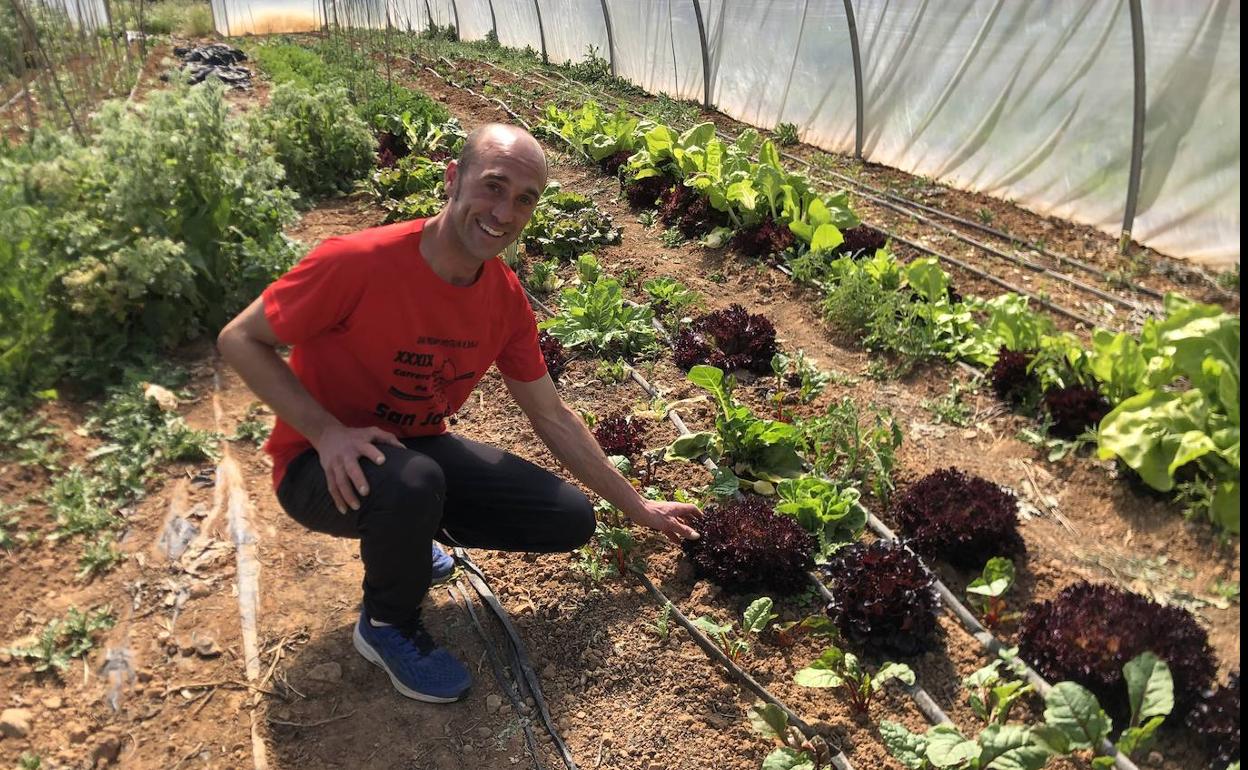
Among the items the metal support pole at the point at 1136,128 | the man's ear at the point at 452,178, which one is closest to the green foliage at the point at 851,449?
the man's ear at the point at 452,178

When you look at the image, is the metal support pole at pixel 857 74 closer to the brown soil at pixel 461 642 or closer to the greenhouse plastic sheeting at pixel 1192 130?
the greenhouse plastic sheeting at pixel 1192 130

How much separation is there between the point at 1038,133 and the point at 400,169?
550 cm

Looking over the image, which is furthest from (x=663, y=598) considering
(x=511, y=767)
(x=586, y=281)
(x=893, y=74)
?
(x=893, y=74)

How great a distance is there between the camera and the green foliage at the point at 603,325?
489 centimetres

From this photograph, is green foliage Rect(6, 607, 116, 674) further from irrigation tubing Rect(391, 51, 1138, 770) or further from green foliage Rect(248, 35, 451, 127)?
green foliage Rect(248, 35, 451, 127)

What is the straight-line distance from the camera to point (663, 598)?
322 centimetres

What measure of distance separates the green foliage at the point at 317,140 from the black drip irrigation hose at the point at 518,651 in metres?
5.29

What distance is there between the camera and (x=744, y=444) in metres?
3.80

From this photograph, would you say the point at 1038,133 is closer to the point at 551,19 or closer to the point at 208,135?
the point at 208,135

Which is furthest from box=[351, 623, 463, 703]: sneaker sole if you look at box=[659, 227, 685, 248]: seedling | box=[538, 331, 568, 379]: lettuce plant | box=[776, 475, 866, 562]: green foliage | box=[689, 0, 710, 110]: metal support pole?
box=[689, 0, 710, 110]: metal support pole

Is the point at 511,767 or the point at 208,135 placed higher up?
A: the point at 208,135

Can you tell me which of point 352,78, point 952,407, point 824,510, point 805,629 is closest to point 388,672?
point 805,629

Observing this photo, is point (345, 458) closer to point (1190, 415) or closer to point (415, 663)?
point (415, 663)

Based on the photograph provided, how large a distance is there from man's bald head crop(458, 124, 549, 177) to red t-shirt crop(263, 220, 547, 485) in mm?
293
